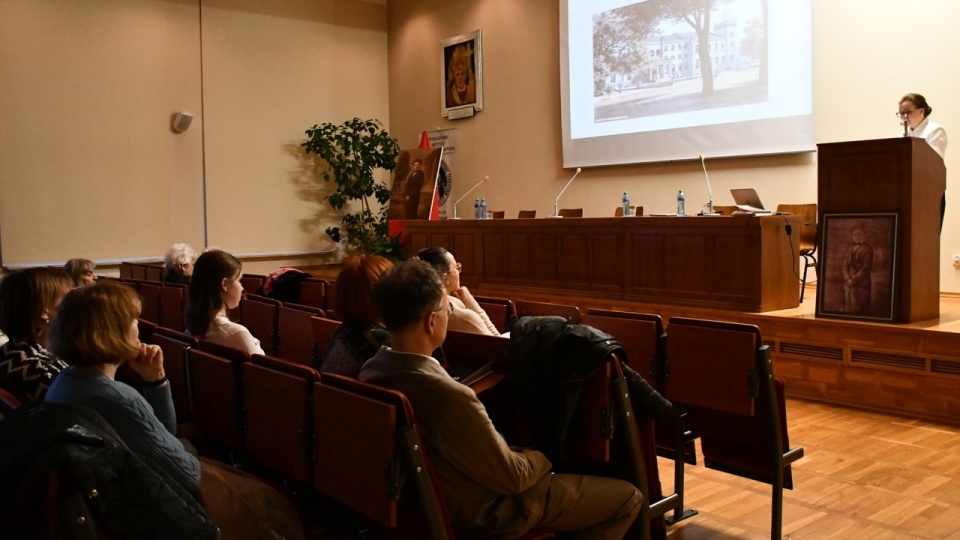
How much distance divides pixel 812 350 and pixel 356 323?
351 centimetres

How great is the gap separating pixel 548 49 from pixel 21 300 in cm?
817

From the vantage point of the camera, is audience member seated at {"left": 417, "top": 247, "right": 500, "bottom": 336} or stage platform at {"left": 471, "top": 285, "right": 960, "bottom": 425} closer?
audience member seated at {"left": 417, "top": 247, "right": 500, "bottom": 336}

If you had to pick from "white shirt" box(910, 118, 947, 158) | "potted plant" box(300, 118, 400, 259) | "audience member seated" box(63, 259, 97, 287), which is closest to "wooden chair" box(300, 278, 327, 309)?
"audience member seated" box(63, 259, 97, 287)

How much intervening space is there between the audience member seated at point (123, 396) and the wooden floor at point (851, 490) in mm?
1621

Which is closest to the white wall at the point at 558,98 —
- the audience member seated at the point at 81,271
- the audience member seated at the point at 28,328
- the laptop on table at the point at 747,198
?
the laptop on table at the point at 747,198

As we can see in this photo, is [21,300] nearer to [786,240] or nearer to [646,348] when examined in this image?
[646,348]

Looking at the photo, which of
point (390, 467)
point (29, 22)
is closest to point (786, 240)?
point (390, 467)

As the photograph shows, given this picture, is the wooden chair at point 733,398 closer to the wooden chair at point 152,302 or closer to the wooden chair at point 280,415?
the wooden chair at point 280,415

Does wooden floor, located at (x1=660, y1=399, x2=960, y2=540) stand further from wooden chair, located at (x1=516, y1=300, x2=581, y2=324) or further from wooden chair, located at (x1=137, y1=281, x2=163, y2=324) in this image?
wooden chair, located at (x1=137, y1=281, x2=163, y2=324)

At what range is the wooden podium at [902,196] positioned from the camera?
15.8ft

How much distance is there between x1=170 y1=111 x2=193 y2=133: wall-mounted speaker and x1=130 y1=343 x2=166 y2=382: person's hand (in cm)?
843

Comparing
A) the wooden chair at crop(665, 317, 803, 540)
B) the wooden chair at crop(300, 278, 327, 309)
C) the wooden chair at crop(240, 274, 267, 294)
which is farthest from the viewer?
the wooden chair at crop(240, 274, 267, 294)

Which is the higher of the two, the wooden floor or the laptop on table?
the laptop on table

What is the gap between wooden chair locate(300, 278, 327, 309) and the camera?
17.4 ft
